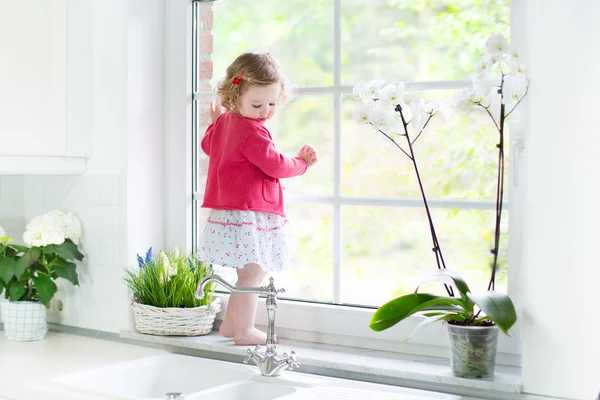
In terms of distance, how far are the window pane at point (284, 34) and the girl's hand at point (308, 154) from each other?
0.21m

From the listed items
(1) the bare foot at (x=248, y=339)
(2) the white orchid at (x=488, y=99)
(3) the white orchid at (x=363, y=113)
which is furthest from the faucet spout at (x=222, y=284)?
(2) the white orchid at (x=488, y=99)

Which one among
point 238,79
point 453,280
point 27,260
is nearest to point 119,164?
point 27,260

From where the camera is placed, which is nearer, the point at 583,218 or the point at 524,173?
the point at 583,218

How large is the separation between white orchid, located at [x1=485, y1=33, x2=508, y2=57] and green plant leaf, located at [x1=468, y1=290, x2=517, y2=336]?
1.75 feet

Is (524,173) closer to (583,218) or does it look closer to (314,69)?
(583,218)

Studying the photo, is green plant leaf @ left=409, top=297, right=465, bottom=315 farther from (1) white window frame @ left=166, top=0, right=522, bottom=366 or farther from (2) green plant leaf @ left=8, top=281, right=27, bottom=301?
(2) green plant leaf @ left=8, top=281, right=27, bottom=301

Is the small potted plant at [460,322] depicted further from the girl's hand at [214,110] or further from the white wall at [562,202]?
the girl's hand at [214,110]

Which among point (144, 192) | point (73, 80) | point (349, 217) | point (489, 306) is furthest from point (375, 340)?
point (73, 80)

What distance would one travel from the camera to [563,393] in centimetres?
169

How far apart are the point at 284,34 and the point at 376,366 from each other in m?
0.97

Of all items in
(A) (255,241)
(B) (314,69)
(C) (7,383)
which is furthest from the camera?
(B) (314,69)

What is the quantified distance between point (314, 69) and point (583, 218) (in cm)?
90

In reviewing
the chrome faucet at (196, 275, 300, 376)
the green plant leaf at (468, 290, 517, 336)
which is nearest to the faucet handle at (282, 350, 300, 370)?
the chrome faucet at (196, 275, 300, 376)

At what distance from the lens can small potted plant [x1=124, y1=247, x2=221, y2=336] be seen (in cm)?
222
